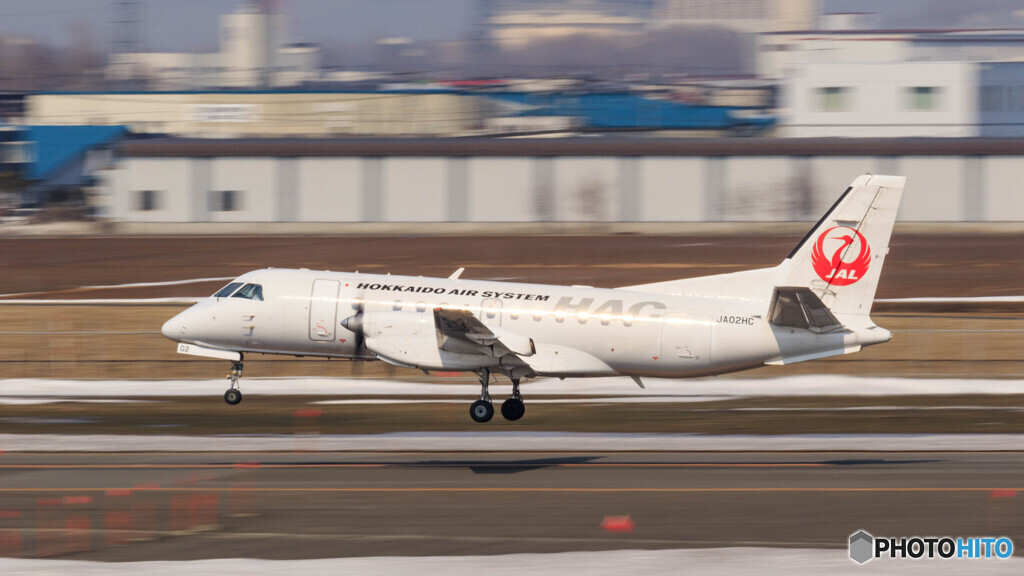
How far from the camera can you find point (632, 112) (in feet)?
344

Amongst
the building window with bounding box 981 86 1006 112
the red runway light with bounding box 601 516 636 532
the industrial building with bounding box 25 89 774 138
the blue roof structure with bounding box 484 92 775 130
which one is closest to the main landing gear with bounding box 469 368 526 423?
the red runway light with bounding box 601 516 636 532

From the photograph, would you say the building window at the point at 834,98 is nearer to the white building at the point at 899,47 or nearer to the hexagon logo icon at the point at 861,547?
the white building at the point at 899,47

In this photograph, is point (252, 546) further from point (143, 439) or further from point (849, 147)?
point (849, 147)

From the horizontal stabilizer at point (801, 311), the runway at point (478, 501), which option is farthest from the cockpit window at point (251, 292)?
the horizontal stabilizer at point (801, 311)

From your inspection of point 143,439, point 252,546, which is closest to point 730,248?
point 143,439

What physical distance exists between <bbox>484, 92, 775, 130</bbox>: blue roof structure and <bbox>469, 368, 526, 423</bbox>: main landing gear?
78.8m

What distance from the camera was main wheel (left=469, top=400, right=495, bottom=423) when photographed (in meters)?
24.5

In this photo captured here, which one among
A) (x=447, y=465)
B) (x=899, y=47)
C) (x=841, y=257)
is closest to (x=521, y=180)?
(x=899, y=47)

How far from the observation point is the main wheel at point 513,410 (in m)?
24.8

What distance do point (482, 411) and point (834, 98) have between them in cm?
7075

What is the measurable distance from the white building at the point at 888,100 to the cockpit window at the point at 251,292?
68.5 meters

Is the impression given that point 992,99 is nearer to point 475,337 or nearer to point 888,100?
point 888,100

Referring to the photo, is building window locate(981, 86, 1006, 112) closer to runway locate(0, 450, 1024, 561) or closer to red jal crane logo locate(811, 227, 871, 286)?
red jal crane logo locate(811, 227, 871, 286)

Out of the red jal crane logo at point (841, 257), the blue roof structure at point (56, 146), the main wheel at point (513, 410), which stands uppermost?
the blue roof structure at point (56, 146)
